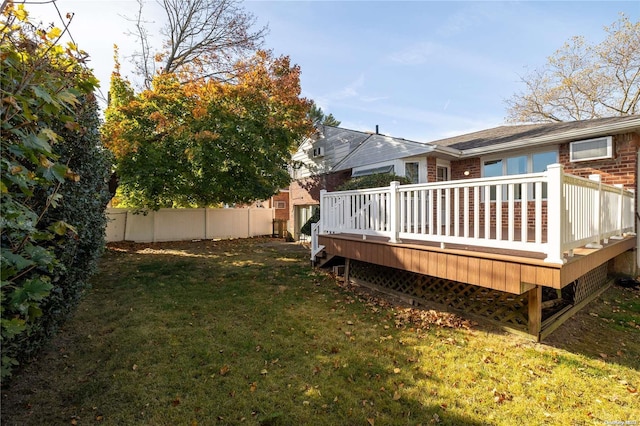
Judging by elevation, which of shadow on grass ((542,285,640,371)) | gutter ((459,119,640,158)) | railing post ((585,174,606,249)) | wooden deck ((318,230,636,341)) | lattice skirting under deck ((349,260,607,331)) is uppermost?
gutter ((459,119,640,158))

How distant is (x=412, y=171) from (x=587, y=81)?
53.1ft

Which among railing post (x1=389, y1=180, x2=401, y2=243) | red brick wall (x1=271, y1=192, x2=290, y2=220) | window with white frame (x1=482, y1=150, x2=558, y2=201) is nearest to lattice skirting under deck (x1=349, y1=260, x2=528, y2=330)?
railing post (x1=389, y1=180, x2=401, y2=243)

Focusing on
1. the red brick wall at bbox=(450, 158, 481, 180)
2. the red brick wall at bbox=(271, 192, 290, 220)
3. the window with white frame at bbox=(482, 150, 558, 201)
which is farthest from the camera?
the red brick wall at bbox=(271, 192, 290, 220)

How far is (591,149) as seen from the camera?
23.7ft

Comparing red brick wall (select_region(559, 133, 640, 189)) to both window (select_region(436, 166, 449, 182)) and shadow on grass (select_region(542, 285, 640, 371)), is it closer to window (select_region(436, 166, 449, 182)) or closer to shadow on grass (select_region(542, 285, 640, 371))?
shadow on grass (select_region(542, 285, 640, 371))

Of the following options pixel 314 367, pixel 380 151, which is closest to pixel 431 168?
pixel 380 151

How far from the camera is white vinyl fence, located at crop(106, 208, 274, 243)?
13.2m

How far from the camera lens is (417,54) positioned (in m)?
10.5

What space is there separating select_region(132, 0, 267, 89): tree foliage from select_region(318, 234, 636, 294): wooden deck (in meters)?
11.6

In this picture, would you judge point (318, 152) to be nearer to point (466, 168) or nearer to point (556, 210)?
point (466, 168)

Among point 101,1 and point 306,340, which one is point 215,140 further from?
point 306,340

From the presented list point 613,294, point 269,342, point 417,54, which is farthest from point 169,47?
point 613,294

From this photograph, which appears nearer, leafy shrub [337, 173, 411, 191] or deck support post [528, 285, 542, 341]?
deck support post [528, 285, 542, 341]

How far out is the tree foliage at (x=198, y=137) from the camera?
9.76 m
